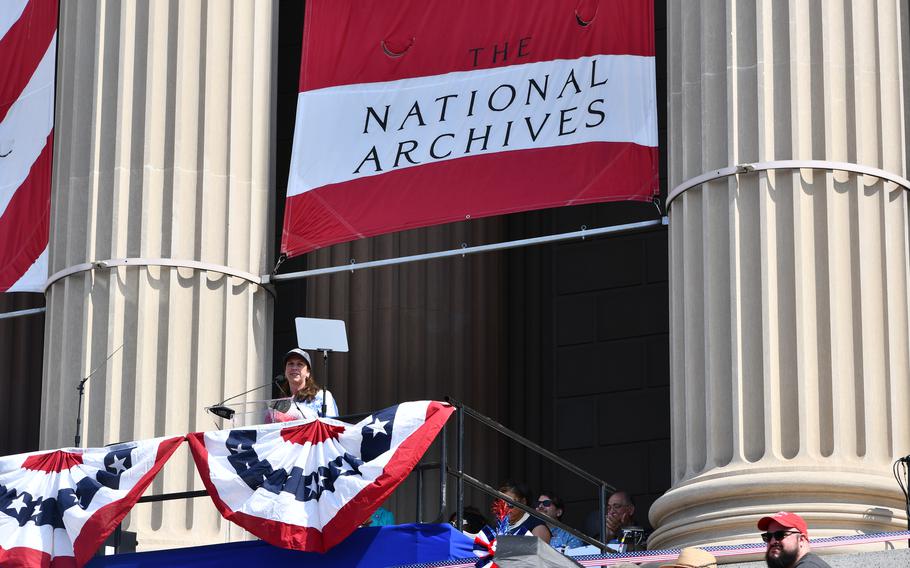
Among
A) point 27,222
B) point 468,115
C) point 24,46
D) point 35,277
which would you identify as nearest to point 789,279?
point 468,115

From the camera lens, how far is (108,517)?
1505 cm

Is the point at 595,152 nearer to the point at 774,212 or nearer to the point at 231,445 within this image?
the point at 774,212

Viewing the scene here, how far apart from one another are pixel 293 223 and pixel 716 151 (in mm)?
4106

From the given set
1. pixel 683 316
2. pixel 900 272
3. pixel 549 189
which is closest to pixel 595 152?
pixel 549 189

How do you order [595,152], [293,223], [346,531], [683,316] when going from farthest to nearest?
[293,223] < [595,152] < [683,316] < [346,531]

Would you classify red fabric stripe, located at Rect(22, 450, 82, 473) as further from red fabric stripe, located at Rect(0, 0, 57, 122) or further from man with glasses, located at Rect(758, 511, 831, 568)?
man with glasses, located at Rect(758, 511, 831, 568)

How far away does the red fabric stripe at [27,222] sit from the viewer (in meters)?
18.6

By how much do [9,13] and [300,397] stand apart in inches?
246

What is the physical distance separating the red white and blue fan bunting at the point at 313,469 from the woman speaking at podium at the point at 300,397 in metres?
0.44

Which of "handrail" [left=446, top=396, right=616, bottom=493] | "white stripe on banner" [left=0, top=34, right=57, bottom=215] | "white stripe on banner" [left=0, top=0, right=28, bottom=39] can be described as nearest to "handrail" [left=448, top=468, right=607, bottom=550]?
"handrail" [left=446, top=396, right=616, bottom=493]

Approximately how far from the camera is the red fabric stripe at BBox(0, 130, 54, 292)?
1862 cm

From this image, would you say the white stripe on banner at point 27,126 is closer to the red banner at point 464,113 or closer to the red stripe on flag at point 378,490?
the red banner at point 464,113

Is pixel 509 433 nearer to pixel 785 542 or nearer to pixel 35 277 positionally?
pixel 785 542

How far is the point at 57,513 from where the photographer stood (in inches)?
596
